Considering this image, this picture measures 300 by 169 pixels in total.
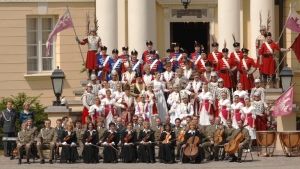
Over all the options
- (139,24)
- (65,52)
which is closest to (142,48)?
(139,24)

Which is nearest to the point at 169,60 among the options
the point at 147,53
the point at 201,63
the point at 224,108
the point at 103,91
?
the point at 147,53

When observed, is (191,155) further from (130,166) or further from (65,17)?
(65,17)

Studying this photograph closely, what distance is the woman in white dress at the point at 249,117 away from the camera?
119ft

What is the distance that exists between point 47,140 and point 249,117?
18.2ft

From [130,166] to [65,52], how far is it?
1110 centimetres

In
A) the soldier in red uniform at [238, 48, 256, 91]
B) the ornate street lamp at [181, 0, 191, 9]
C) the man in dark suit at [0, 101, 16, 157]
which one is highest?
the ornate street lamp at [181, 0, 191, 9]

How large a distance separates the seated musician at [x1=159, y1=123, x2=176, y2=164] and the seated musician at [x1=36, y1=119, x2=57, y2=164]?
2.84 m

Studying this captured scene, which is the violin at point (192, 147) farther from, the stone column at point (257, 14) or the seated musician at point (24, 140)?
the stone column at point (257, 14)

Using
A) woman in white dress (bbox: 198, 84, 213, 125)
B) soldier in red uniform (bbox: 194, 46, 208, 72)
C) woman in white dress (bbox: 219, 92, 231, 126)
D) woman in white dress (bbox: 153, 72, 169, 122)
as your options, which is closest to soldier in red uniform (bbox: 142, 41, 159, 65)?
soldier in red uniform (bbox: 194, 46, 208, 72)

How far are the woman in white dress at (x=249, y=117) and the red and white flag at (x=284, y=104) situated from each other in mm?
653

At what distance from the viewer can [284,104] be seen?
36.0 m

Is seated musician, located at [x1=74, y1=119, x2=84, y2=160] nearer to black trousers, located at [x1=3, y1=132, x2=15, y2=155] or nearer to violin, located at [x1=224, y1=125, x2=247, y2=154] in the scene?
black trousers, located at [x1=3, y1=132, x2=15, y2=155]

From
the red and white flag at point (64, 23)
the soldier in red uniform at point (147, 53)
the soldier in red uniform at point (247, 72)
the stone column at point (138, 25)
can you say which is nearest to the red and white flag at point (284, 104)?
the soldier in red uniform at point (247, 72)

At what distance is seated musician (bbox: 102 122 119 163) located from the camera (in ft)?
113
